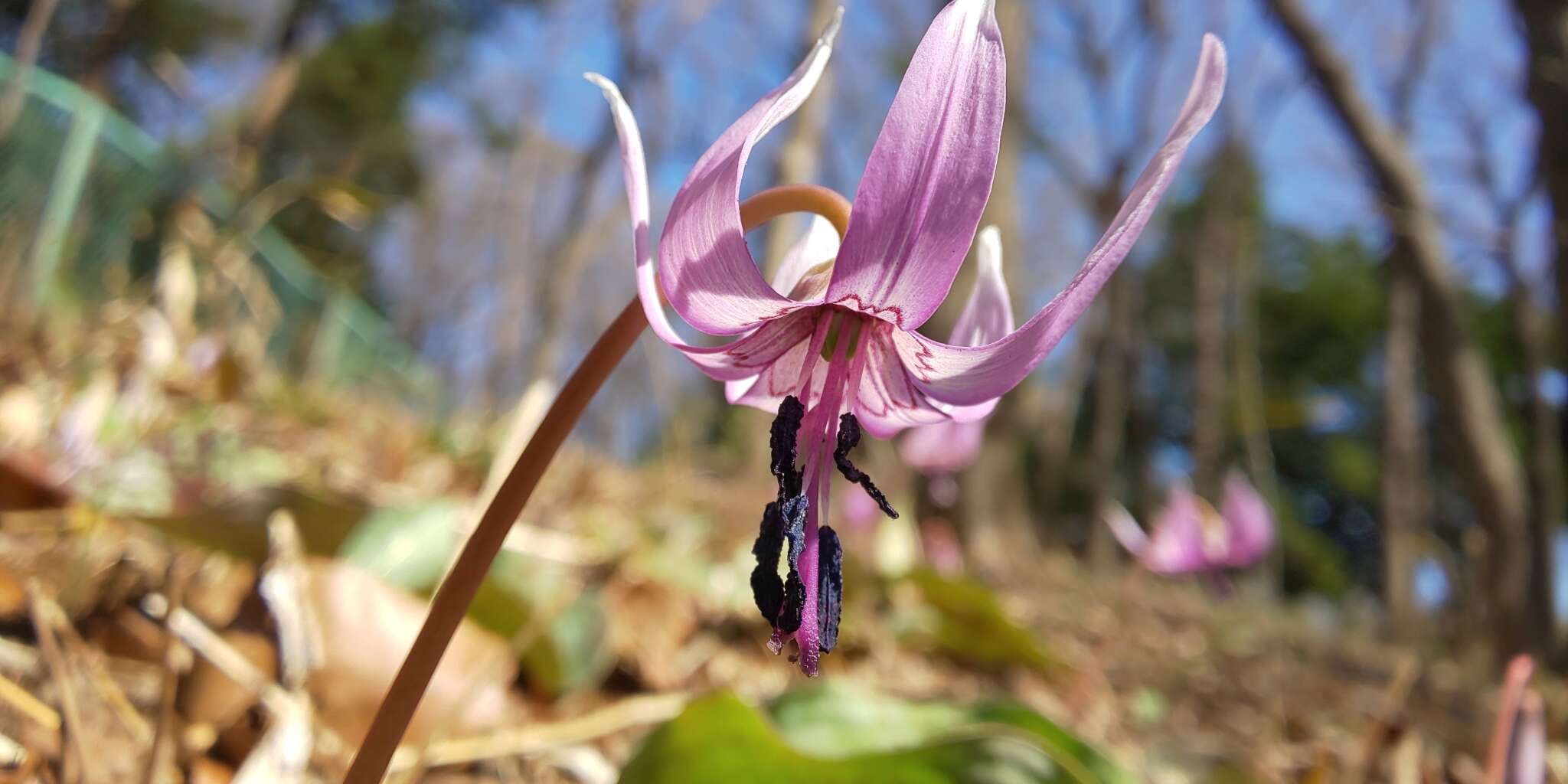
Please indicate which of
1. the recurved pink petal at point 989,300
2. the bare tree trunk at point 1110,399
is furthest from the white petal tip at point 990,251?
the bare tree trunk at point 1110,399

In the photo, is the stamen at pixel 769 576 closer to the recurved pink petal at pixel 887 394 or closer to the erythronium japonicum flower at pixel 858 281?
the erythronium japonicum flower at pixel 858 281

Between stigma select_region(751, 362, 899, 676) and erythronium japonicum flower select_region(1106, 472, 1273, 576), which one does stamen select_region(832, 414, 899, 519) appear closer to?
stigma select_region(751, 362, 899, 676)

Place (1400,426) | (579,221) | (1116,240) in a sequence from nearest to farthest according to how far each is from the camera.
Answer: (1116,240) → (579,221) → (1400,426)

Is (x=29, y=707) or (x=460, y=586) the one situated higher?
(x=460, y=586)

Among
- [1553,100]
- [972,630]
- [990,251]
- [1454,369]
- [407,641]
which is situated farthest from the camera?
[1454,369]

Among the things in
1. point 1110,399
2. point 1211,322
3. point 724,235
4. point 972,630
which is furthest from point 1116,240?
point 1211,322

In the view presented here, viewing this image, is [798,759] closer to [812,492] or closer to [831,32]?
[812,492]

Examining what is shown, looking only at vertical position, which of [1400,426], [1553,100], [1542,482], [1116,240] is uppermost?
[1400,426]
